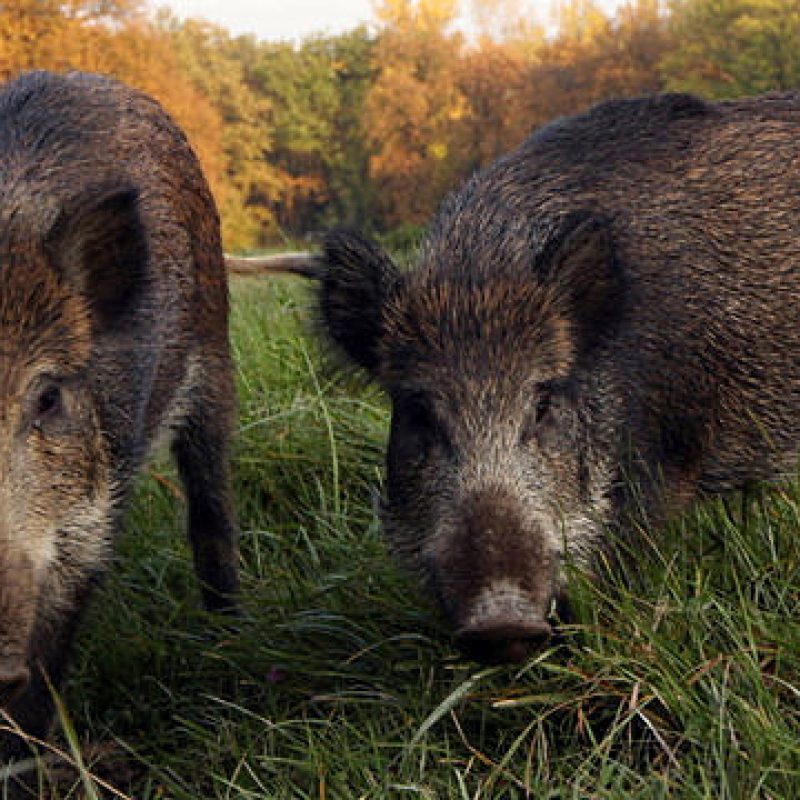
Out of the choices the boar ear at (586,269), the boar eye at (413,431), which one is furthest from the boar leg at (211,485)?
the boar ear at (586,269)

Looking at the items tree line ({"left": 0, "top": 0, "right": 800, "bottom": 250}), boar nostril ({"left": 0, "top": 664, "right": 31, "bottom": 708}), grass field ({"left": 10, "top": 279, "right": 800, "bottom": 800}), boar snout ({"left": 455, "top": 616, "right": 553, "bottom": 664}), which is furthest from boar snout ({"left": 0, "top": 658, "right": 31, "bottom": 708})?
tree line ({"left": 0, "top": 0, "right": 800, "bottom": 250})

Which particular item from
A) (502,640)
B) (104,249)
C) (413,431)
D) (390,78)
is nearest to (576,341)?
(413,431)

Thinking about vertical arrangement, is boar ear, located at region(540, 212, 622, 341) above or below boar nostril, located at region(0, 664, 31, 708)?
above

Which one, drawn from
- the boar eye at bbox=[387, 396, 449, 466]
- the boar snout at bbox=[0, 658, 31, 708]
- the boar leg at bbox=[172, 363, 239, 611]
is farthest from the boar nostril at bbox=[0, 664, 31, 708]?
the boar leg at bbox=[172, 363, 239, 611]

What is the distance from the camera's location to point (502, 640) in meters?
2.49

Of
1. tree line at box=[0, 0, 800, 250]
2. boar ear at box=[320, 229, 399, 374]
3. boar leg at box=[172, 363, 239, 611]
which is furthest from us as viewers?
tree line at box=[0, 0, 800, 250]

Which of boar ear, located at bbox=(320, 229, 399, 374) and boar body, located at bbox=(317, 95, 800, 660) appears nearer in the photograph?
boar body, located at bbox=(317, 95, 800, 660)

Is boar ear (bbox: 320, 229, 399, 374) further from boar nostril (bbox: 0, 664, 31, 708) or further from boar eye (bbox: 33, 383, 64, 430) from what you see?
boar nostril (bbox: 0, 664, 31, 708)

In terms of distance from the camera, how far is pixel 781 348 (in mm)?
3756

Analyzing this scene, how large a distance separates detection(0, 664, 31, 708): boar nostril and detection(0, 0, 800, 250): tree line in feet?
72.7

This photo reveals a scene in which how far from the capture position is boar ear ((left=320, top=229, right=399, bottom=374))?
11.1 ft

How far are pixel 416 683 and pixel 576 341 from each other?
0.95 meters

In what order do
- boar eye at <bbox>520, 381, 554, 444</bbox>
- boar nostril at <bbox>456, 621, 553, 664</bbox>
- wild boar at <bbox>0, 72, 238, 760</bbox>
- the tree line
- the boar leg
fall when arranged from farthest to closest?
the tree line → the boar leg → boar eye at <bbox>520, 381, 554, 444</bbox> → wild boar at <bbox>0, 72, 238, 760</bbox> → boar nostril at <bbox>456, 621, 553, 664</bbox>

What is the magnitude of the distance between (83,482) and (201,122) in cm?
3114
